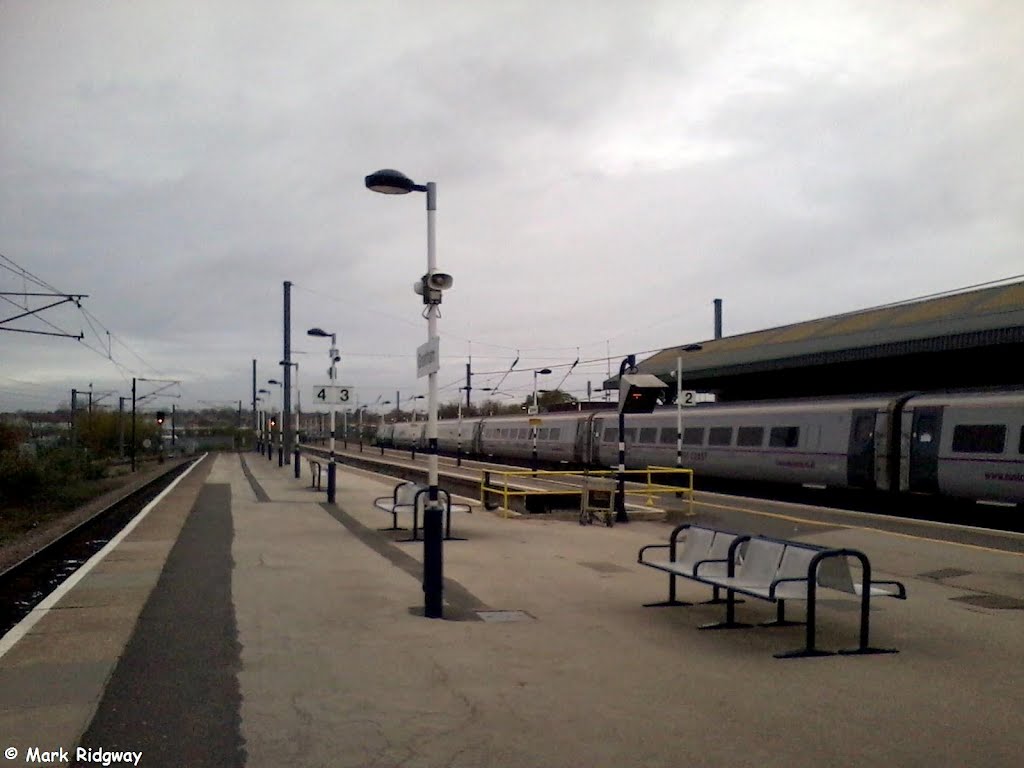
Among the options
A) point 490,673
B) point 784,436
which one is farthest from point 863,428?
point 490,673

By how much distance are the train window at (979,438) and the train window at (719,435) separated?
978 centimetres

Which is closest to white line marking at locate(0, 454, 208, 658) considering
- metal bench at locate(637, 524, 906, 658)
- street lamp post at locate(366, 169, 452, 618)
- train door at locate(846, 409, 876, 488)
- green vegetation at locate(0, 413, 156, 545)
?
street lamp post at locate(366, 169, 452, 618)

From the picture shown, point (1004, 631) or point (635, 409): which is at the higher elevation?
point (635, 409)

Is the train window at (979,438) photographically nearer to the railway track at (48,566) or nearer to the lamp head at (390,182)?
the lamp head at (390,182)

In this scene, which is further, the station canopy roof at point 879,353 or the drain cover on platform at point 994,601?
the station canopy roof at point 879,353

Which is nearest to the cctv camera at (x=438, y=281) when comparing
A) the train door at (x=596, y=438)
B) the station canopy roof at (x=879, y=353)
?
the station canopy roof at (x=879, y=353)

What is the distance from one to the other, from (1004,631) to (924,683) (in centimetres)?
244

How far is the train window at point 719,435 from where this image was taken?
30.8m

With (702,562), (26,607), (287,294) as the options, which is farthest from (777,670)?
(287,294)

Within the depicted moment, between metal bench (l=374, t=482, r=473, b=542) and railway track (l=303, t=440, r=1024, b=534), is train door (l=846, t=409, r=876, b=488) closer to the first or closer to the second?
railway track (l=303, t=440, r=1024, b=534)

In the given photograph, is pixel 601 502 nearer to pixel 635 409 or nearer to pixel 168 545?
pixel 635 409

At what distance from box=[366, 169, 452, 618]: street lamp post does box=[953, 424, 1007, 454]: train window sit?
14901 millimetres

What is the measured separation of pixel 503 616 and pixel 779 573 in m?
2.73

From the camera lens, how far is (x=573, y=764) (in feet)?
17.2
